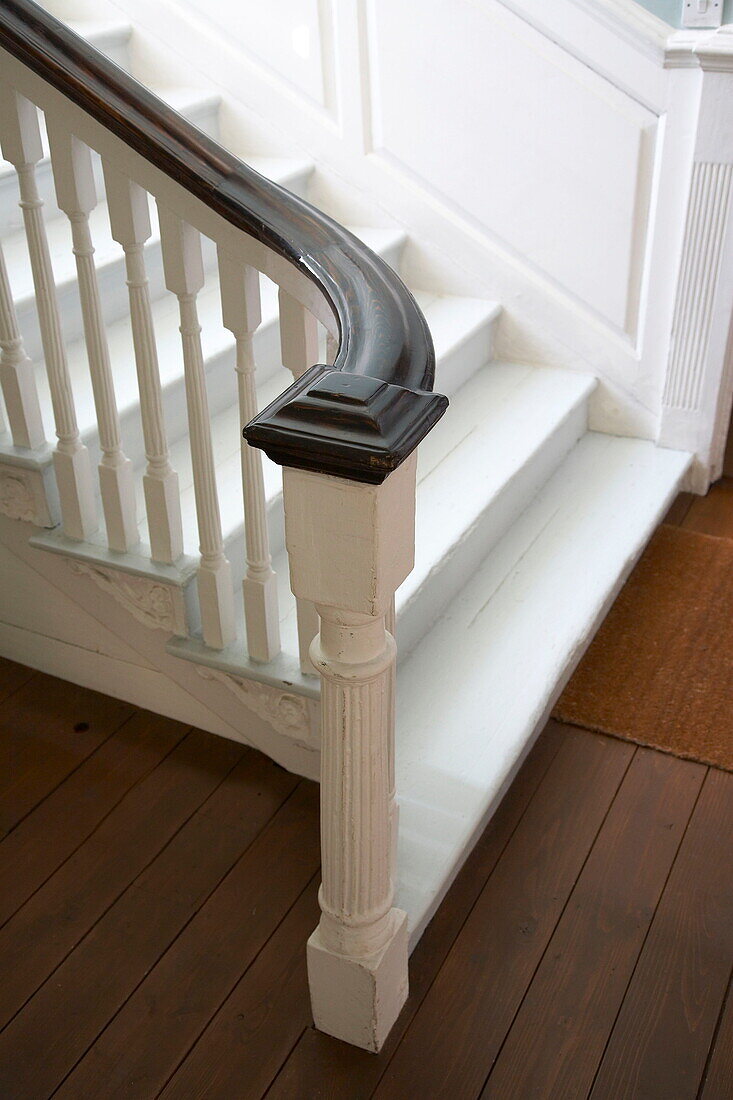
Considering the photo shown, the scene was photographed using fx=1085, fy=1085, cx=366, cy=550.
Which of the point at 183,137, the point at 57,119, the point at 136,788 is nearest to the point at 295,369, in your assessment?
the point at 183,137

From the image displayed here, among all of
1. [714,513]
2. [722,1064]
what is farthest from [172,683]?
[714,513]

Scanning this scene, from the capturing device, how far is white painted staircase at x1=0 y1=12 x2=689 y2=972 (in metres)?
1.92

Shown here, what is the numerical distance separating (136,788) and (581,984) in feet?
2.85

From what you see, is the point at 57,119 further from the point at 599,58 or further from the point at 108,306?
the point at 599,58

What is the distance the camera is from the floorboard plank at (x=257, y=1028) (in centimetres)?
153

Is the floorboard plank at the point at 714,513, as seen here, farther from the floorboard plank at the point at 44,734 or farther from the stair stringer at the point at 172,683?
the floorboard plank at the point at 44,734

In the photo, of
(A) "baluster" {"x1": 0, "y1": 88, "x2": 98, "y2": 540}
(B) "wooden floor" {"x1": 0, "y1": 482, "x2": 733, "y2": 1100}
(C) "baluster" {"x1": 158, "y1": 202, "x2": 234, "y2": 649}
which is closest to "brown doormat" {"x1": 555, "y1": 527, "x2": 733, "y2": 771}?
(B) "wooden floor" {"x1": 0, "y1": 482, "x2": 733, "y2": 1100}

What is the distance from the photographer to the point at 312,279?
4.21 feet

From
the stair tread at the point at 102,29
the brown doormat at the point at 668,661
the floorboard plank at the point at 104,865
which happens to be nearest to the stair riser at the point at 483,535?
the brown doormat at the point at 668,661

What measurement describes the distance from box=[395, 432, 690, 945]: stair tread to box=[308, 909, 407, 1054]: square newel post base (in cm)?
13

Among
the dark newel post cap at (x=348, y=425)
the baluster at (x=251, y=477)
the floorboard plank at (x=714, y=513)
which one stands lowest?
the floorboard plank at (x=714, y=513)

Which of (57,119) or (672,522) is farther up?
(57,119)

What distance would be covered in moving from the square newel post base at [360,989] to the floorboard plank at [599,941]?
0.17 m

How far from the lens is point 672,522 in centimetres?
279
